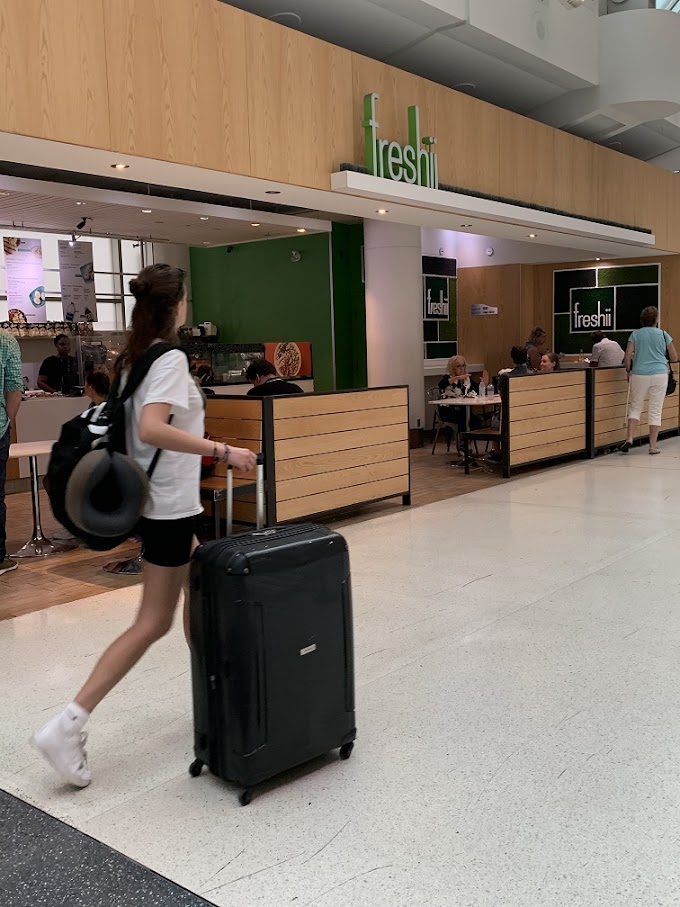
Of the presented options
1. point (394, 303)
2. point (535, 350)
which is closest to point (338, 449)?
point (535, 350)

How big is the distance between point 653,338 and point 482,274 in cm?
474

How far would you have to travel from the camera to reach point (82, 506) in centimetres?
246

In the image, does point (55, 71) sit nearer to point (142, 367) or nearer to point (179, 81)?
point (179, 81)

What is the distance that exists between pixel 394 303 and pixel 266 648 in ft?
29.6

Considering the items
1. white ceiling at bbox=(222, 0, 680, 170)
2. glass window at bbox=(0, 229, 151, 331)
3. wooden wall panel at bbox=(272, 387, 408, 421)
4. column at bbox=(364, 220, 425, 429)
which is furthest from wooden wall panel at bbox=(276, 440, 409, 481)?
glass window at bbox=(0, 229, 151, 331)

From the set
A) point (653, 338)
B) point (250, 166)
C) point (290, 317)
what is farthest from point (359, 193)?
point (290, 317)

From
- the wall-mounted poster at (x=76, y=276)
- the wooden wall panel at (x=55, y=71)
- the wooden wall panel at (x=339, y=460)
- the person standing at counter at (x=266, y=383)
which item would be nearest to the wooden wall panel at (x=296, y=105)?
the wooden wall panel at (x=55, y=71)

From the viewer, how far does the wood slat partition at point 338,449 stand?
6.12 m

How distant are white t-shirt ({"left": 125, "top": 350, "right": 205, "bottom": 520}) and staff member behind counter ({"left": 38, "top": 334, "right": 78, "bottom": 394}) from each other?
7.72 metres

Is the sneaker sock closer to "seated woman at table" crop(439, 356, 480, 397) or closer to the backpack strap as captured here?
the backpack strap

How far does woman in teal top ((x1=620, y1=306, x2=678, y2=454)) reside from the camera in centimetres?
1002

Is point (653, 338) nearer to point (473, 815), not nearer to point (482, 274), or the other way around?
point (482, 274)

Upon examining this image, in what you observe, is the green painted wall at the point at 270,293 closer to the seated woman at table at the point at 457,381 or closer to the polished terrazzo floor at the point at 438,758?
the seated woman at table at the point at 457,381

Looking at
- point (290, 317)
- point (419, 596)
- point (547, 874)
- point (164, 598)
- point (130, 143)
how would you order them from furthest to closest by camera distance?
point (290, 317) < point (130, 143) < point (419, 596) < point (164, 598) < point (547, 874)
